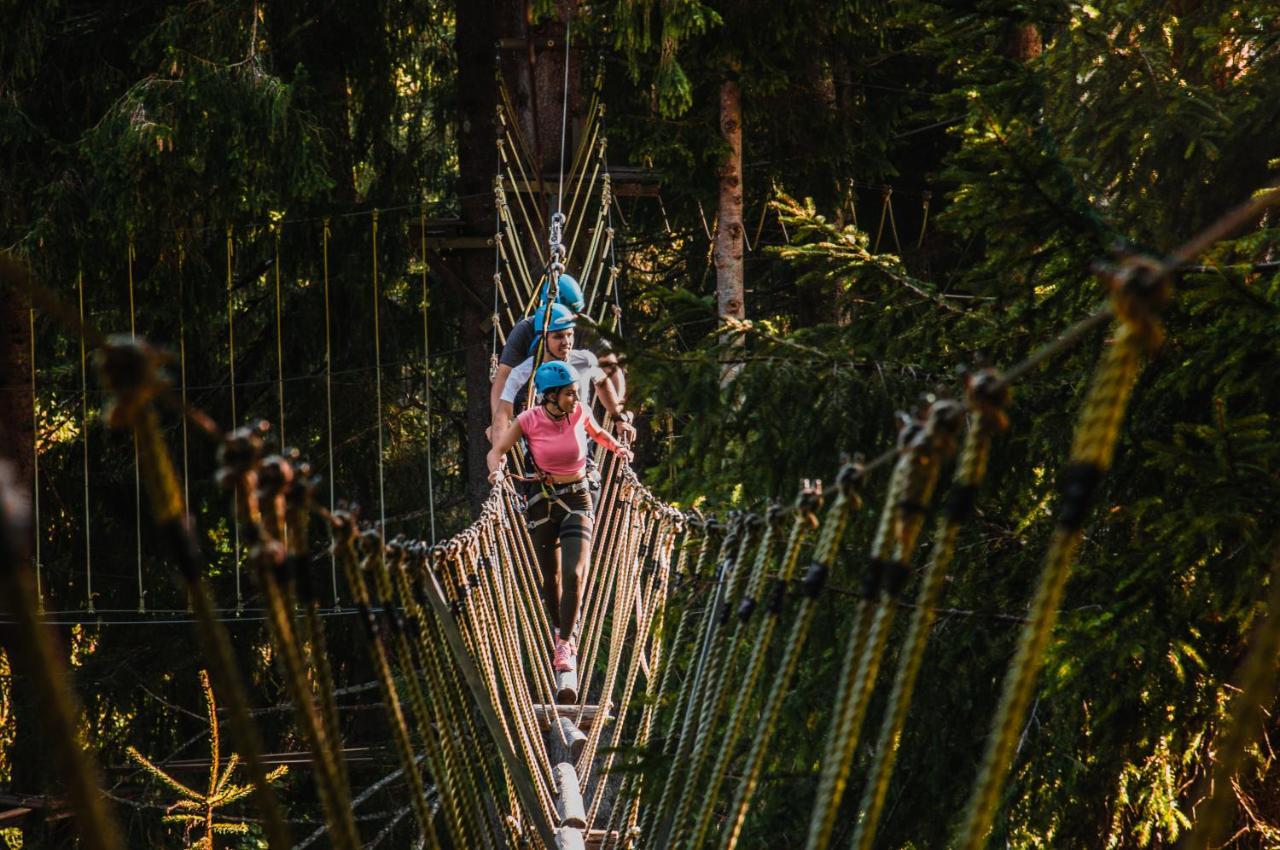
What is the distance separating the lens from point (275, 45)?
7691 millimetres

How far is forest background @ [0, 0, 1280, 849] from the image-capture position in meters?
3.05

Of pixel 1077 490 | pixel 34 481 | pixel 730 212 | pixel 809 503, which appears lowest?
pixel 34 481

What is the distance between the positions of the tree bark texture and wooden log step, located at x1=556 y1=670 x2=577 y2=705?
2.10m

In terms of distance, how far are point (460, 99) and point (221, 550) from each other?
297 centimetres

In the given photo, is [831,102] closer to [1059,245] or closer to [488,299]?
[488,299]

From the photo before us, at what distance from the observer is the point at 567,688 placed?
450 cm

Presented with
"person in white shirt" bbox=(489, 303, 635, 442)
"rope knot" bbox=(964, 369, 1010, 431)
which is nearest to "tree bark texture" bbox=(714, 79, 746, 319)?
"person in white shirt" bbox=(489, 303, 635, 442)

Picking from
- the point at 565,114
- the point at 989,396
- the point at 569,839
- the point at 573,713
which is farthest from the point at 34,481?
the point at 989,396

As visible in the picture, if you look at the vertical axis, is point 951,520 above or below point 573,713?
above

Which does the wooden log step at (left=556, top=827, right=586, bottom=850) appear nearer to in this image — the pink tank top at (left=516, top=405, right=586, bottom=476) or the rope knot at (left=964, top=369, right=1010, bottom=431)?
the pink tank top at (left=516, top=405, right=586, bottom=476)

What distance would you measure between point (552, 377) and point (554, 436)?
0.24m

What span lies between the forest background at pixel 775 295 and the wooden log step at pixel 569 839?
1.48 ft

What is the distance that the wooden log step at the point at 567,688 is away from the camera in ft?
14.8

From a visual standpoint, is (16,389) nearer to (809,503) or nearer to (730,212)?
(730,212)
